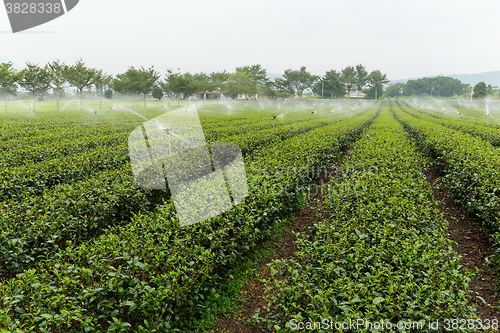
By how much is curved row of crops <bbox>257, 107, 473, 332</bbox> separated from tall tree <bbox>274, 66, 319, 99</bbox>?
88625 mm

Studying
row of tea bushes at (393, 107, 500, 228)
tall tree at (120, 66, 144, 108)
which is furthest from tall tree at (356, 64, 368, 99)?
row of tea bushes at (393, 107, 500, 228)

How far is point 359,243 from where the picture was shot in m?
2.53

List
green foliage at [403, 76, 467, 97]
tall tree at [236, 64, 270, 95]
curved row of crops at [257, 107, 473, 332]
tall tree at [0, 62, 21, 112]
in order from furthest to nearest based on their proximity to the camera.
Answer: green foliage at [403, 76, 467, 97] → tall tree at [236, 64, 270, 95] → tall tree at [0, 62, 21, 112] → curved row of crops at [257, 107, 473, 332]

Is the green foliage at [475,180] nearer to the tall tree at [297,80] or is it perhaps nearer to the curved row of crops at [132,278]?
the curved row of crops at [132,278]

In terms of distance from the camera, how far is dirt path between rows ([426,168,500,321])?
316cm

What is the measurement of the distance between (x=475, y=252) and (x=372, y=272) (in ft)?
10.9

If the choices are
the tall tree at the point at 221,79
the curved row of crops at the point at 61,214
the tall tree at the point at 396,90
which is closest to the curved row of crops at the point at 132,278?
the curved row of crops at the point at 61,214

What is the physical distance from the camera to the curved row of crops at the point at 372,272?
1857 millimetres

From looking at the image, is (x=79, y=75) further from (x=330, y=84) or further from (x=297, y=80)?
(x=330, y=84)

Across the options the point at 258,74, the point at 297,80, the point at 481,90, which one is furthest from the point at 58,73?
the point at 481,90

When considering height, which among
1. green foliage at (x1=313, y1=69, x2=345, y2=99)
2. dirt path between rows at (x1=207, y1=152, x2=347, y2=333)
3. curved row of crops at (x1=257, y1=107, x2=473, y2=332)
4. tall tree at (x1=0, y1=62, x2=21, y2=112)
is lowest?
dirt path between rows at (x1=207, y1=152, x2=347, y2=333)

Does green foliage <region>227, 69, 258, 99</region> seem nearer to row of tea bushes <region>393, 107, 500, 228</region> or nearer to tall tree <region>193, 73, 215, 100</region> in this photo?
tall tree <region>193, 73, 215, 100</region>

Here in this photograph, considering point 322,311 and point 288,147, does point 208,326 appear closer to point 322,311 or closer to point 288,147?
point 322,311

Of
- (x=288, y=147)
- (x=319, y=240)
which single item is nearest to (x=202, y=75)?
(x=288, y=147)
